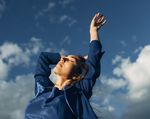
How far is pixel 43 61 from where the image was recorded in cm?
793

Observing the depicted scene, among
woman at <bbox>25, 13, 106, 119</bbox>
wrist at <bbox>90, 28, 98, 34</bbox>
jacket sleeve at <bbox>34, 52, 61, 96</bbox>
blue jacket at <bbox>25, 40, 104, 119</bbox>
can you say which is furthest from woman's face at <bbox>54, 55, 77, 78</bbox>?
wrist at <bbox>90, 28, 98, 34</bbox>

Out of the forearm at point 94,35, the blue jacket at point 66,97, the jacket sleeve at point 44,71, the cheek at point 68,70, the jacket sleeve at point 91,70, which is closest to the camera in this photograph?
the blue jacket at point 66,97

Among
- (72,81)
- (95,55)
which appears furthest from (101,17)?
(72,81)

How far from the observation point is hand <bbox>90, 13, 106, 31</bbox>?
25.7 ft

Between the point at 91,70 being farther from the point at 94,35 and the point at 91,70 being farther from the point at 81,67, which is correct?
the point at 94,35

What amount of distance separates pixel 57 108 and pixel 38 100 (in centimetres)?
52

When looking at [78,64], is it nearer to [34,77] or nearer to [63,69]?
[63,69]

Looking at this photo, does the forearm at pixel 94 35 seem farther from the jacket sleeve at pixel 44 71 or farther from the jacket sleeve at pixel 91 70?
the jacket sleeve at pixel 44 71

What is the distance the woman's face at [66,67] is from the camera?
7301mm

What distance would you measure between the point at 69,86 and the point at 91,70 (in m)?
0.50

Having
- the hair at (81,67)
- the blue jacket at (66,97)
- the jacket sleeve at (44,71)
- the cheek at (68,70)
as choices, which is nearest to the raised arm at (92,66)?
the blue jacket at (66,97)

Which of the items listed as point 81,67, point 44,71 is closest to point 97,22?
point 81,67

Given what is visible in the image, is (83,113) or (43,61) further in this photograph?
(43,61)

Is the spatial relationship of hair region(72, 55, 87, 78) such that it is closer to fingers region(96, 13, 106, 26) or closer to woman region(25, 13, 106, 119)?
woman region(25, 13, 106, 119)
